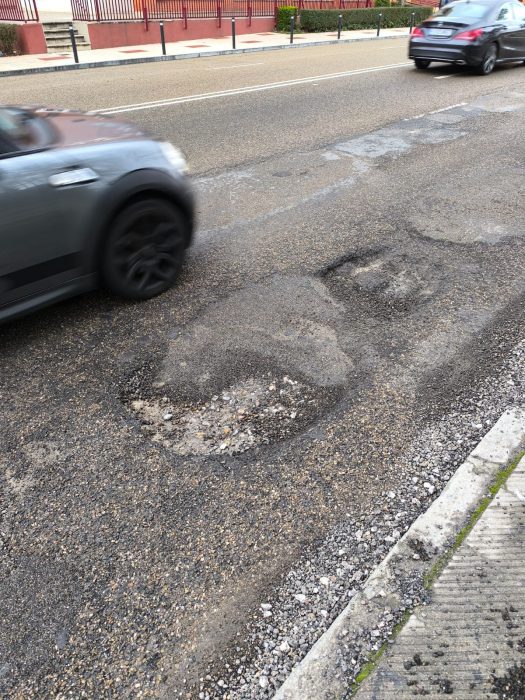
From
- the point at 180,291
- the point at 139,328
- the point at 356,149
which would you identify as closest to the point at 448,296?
the point at 180,291

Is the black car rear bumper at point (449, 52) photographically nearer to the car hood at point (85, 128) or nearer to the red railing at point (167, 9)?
the car hood at point (85, 128)

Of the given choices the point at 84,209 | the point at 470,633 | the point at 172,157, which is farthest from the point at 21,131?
the point at 470,633

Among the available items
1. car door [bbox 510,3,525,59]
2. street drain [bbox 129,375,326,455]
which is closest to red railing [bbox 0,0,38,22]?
car door [bbox 510,3,525,59]

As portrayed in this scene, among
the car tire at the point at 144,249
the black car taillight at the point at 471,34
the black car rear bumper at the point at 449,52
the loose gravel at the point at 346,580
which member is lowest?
the loose gravel at the point at 346,580

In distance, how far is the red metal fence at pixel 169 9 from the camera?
830 inches

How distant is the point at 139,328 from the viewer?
3852 mm

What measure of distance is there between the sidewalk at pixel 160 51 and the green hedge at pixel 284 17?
512 millimetres

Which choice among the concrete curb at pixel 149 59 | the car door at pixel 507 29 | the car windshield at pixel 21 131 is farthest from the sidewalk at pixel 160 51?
the car windshield at pixel 21 131

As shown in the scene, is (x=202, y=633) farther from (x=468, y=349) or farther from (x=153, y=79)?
(x=153, y=79)

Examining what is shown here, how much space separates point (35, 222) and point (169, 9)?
2402 centimetres

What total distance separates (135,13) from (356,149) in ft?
62.8

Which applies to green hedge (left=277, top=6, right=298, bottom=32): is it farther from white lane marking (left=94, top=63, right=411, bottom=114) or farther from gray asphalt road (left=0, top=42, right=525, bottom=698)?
gray asphalt road (left=0, top=42, right=525, bottom=698)

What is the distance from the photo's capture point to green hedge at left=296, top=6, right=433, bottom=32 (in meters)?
27.7

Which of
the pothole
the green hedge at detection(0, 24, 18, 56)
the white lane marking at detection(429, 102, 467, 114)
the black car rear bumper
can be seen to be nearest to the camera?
the pothole
